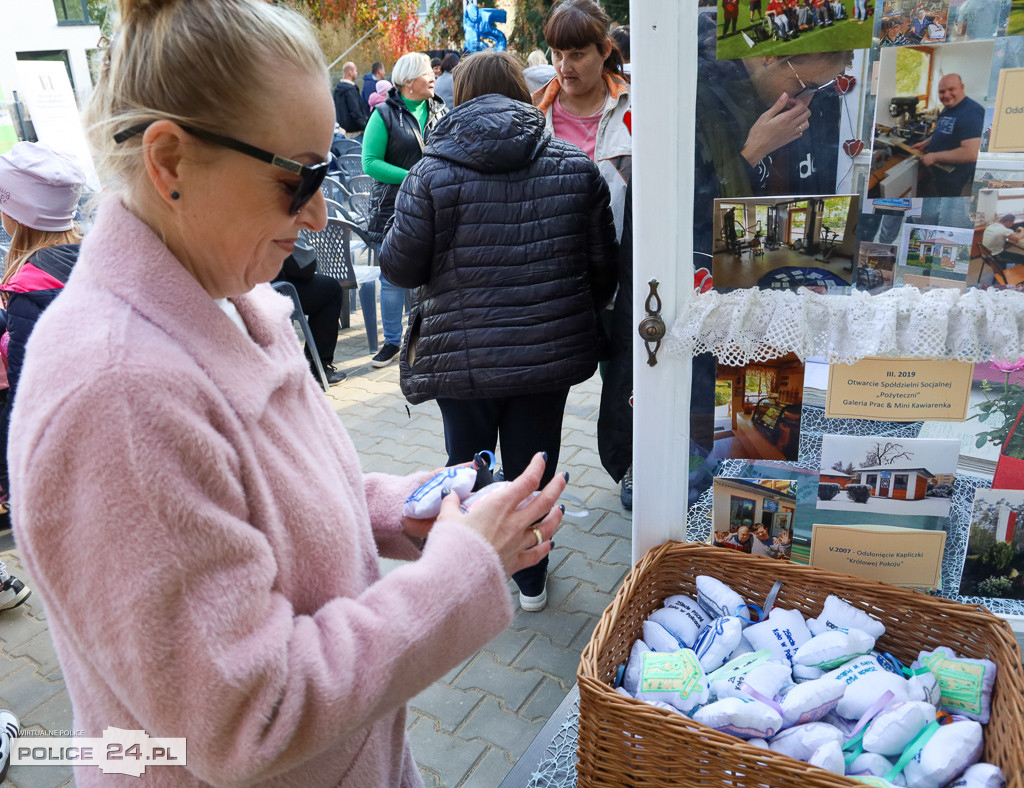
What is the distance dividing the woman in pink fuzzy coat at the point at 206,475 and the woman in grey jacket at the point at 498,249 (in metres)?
1.51

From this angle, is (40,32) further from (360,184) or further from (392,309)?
(392,309)

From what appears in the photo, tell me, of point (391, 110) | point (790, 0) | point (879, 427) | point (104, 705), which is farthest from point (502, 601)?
point (391, 110)

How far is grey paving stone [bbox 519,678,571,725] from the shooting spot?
7.95ft

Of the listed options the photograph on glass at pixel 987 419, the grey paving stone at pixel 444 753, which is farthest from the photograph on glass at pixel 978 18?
the grey paving stone at pixel 444 753

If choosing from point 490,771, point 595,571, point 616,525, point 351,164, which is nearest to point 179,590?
point 490,771

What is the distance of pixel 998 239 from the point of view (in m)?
1.30

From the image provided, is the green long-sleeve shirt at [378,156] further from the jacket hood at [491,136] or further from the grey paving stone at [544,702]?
the grey paving stone at [544,702]

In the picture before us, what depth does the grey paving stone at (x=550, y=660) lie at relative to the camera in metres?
2.59

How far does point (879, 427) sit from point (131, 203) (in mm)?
1323

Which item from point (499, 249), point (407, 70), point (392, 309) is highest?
point (407, 70)

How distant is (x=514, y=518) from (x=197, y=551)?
43cm

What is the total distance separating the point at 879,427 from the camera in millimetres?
1459

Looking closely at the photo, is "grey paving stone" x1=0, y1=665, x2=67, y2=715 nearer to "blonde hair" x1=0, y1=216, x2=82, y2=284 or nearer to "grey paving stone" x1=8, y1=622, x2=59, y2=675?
"grey paving stone" x1=8, y1=622, x2=59, y2=675

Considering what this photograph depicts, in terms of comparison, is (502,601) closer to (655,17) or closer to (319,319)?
(655,17)
